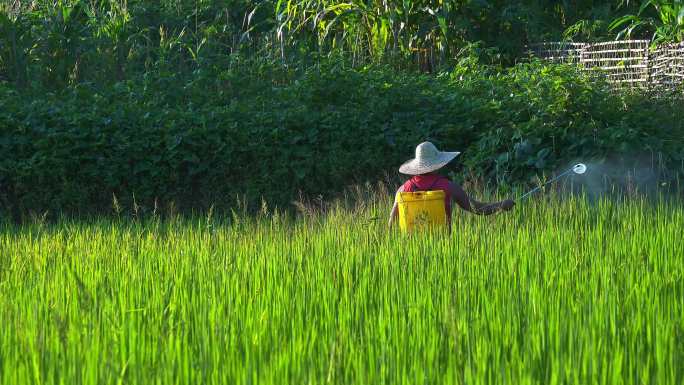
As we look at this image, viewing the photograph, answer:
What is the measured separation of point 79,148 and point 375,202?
9.31ft

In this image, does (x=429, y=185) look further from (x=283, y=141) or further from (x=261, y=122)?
(x=261, y=122)

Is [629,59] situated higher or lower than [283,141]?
higher

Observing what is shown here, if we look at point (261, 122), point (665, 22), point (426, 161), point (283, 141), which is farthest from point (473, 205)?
point (665, 22)

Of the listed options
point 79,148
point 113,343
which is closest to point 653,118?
point 79,148

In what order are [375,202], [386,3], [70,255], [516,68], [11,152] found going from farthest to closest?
[386,3] < [516,68] < [11,152] < [375,202] < [70,255]

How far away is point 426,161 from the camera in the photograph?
267 inches

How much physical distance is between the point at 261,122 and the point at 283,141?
0.27 m

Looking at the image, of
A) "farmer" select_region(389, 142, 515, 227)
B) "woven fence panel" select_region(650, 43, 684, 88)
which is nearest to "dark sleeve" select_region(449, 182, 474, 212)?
"farmer" select_region(389, 142, 515, 227)

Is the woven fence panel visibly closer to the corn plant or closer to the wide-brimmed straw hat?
the corn plant

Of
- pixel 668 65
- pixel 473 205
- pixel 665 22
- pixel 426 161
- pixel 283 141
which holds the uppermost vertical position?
pixel 665 22

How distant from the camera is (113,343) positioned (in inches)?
142

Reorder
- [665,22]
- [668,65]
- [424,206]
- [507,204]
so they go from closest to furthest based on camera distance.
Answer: [424,206], [507,204], [668,65], [665,22]

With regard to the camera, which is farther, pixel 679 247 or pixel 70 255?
pixel 70 255

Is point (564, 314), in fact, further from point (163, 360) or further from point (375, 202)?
point (375, 202)
